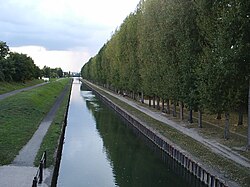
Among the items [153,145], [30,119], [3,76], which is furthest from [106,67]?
[153,145]

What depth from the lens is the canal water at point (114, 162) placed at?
19875 millimetres

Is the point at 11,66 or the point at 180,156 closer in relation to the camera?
the point at 180,156

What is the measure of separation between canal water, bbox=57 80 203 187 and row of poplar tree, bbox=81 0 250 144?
17.4ft

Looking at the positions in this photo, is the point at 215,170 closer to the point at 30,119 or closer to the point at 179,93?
the point at 179,93

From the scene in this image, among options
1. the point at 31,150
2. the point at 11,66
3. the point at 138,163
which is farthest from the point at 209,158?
the point at 11,66

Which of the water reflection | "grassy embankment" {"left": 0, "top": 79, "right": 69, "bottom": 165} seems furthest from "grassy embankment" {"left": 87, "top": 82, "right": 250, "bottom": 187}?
"grassy embankment" {"left": 0, "top": 79, "right": 69, "bottom": 165}

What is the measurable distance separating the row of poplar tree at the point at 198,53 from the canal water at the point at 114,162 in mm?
5314

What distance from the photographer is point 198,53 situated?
30.2 meters

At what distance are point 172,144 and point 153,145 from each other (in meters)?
4.34

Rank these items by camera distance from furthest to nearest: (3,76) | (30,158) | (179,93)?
1. (3,76)
2. (179,93)
3. (30,158)

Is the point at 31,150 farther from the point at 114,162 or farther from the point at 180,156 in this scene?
the point at 180,156

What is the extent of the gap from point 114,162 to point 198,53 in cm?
1158

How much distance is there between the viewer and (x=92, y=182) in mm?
19531

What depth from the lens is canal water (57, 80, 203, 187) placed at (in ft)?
65.2
